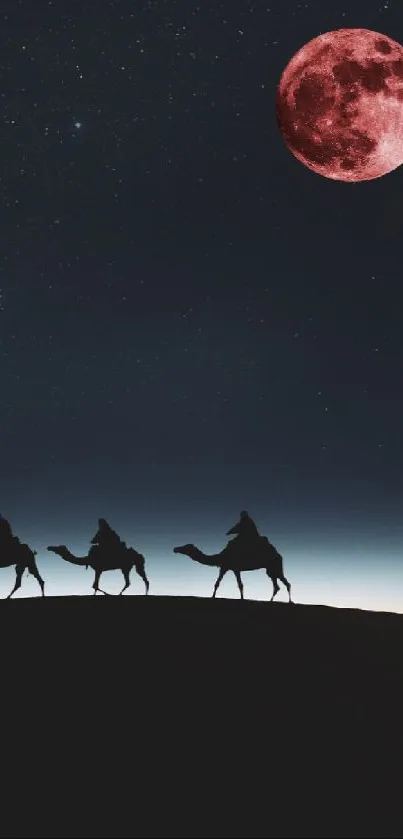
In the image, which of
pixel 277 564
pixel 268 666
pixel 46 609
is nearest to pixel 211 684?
pixel 268 666

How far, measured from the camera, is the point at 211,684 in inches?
274

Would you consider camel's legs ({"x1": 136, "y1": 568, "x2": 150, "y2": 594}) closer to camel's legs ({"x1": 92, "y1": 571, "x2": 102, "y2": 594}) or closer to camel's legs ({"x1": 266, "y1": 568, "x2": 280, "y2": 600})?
camel's legs ({"x1": 92, "y1": 571, "x2": 102, "y2": 594})

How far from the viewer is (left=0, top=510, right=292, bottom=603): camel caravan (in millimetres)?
14250

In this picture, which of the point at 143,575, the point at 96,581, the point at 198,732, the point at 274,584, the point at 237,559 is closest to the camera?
the point at 198,732

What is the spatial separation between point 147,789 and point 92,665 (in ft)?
11.5

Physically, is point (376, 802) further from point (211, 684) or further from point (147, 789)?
point (211, 684)

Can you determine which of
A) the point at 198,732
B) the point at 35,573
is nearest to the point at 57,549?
the point at 35,573

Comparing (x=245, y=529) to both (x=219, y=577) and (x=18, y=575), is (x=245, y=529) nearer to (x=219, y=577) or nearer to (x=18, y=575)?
(x=219, y=577)

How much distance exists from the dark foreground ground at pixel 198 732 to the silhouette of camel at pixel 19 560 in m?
5.04

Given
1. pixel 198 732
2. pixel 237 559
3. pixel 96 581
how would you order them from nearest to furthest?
pixel 198 732
pixel 237 559
pixel 96 581

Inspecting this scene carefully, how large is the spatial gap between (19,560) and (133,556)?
256 cm

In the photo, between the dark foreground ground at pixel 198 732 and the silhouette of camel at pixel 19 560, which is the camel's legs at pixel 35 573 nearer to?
the silhouette of camel at pixel 19 560

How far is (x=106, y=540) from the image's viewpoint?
15.8m

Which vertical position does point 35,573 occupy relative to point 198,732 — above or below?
above
